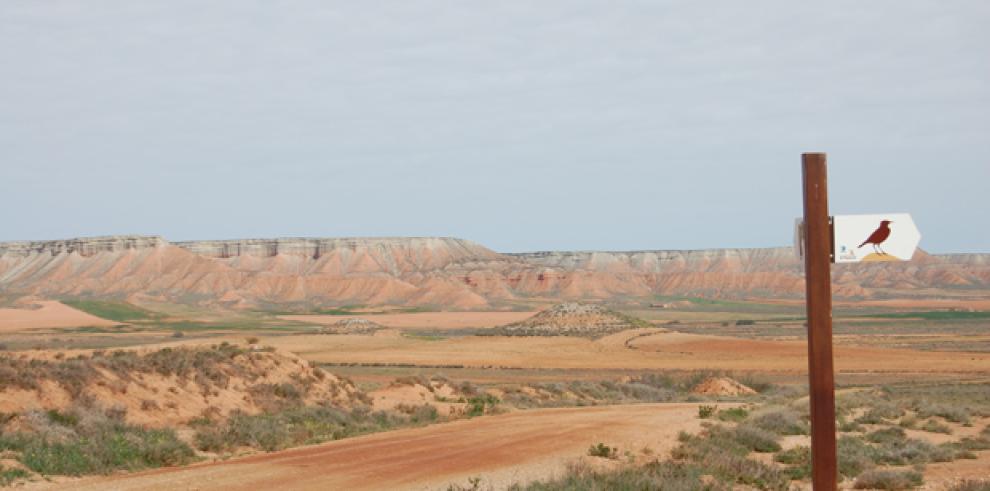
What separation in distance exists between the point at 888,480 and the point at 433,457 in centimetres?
633

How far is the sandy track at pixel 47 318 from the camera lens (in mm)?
105438

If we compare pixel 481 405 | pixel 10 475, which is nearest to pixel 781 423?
pixel 481 405

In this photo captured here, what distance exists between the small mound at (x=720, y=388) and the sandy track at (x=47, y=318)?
260 feet

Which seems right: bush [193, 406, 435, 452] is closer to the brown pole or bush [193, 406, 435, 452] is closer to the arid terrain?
the arid terrain

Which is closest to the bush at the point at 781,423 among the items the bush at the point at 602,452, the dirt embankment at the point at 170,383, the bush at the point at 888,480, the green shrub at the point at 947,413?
the bush at the point at 888,480

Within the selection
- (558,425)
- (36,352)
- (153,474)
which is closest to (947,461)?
(558,425)

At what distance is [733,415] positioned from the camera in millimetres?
Answer: 21422

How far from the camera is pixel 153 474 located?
1447 centimetres

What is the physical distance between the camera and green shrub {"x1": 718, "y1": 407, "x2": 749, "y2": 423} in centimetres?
2062

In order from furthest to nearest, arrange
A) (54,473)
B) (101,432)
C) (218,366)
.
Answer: (218,366), (101,432), (54,473)

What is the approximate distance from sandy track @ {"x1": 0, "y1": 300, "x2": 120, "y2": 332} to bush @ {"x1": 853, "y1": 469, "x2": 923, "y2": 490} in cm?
9784

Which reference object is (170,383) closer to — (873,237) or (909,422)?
(909,422)

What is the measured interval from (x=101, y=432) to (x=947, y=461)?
14.5 m

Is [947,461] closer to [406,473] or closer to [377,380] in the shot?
[406,473]
